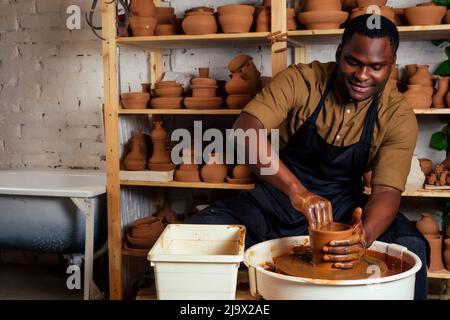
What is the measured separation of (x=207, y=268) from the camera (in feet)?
5.54

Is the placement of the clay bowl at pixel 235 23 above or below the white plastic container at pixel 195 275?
above

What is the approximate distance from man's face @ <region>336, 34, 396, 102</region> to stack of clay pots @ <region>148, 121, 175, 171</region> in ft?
4.40

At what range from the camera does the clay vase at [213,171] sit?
3252 mm

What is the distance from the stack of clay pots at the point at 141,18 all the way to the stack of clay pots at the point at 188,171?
0.79 meters

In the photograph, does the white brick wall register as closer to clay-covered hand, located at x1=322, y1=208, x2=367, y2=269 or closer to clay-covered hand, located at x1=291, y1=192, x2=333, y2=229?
clay-covered hand, located at x1=291, y1=192, x2=333, y2=229

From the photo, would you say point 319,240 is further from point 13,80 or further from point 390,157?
point 13,80

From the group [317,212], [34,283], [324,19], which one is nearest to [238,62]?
[324,19]

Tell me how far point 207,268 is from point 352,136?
122 centimetres

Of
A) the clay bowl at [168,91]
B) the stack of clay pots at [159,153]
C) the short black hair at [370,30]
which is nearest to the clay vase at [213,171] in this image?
the stack of clay pots at [159,153]

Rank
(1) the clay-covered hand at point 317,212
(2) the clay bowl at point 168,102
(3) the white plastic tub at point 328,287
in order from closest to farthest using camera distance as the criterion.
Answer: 1. (3) the white plastic tub at point 328,287
2. (1) the clay-covered hand at point 317,212
3. (2) the clay bowl at point 168,102

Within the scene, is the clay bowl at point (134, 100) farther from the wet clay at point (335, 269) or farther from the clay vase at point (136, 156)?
the wet clay at point (335, 269)

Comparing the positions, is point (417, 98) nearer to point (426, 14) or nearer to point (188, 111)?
point (426, 14)

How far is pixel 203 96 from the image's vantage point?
3260 mm
